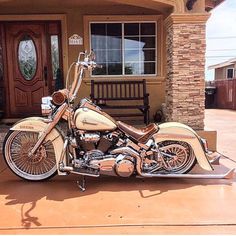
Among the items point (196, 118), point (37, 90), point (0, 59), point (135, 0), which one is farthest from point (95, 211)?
point (0, 59)

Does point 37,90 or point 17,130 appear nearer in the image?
point 17,130

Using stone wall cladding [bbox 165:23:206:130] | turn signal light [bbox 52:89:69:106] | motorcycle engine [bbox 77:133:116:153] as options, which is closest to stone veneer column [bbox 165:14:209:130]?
stone wall cladding [bbox 165:23:206:130]

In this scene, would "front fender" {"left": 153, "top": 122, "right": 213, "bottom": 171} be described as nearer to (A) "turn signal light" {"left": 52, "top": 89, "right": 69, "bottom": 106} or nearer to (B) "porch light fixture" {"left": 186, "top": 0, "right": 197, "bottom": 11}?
(A) "turn signal light" {"left": 52, "top": 89, "right": 69, "bottom": 106}

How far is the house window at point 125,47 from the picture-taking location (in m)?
7.30

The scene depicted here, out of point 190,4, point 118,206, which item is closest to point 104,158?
point 118,206

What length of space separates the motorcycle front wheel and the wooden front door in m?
3.21

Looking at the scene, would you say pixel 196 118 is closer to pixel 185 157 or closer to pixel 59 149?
pixel 185 157

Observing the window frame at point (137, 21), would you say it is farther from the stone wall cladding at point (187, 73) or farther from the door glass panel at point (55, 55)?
the stone wall cladding at point (187, 73)

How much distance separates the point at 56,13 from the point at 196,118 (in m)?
3.86

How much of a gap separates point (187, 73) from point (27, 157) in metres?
3.02

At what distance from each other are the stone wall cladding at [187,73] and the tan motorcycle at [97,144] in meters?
1.53

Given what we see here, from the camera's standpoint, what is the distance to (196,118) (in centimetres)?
563

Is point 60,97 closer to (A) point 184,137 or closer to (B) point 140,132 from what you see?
(B) point 140,132

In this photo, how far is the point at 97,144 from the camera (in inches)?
160
